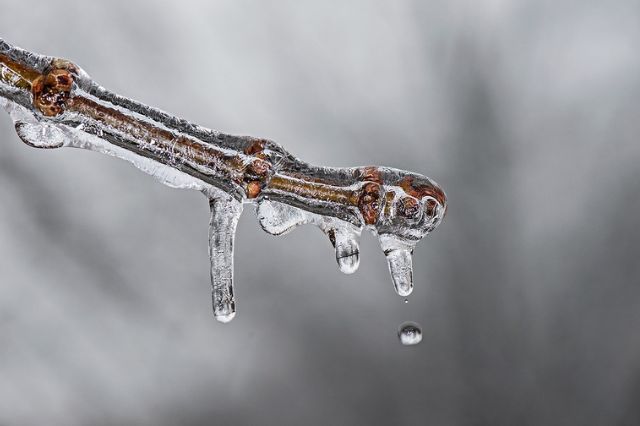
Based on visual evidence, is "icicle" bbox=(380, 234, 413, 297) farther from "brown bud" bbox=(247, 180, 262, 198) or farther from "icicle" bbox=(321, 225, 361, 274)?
"brown bud" bbox=(247, 180, 262, 198)

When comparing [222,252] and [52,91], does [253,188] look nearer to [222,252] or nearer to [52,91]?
[222,252]

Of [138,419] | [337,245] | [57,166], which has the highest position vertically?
[57,166]

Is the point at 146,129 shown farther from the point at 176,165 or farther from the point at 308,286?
the point at 308,286

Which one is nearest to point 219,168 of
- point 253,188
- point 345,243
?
point 253,188

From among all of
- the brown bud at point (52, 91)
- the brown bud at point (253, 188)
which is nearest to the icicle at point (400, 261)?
the brown bud at point (253, 188)

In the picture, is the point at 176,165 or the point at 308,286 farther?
the point at 308,286

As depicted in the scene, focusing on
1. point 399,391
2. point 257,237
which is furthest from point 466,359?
point 257,237

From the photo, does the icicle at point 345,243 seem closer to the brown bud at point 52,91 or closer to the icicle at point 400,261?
the icicle at point 400,261

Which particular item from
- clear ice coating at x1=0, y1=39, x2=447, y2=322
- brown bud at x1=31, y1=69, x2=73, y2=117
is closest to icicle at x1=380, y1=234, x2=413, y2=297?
clear ice coating at x1=0, y1=39, x2=447, y2=322
